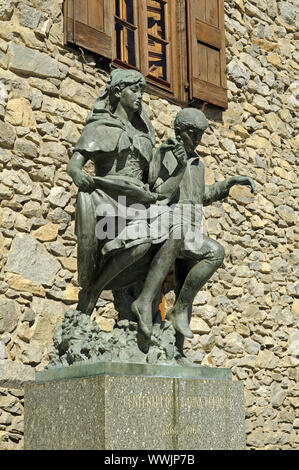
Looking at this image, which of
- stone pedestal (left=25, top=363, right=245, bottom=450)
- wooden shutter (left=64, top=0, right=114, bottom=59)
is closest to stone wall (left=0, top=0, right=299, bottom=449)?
wooden shutter (left=64, top=0, right=114, bottom=59)

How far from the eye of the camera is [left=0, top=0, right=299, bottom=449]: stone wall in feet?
23.1

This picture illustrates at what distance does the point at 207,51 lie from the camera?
9.38 metres

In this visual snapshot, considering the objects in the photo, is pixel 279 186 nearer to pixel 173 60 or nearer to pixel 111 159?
pixel 173 60

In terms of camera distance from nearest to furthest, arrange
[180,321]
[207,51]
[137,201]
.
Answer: [137,201], [180,321], [207,51]

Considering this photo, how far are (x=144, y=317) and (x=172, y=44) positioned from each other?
4.85 metres

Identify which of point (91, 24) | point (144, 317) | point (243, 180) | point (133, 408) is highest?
point (91, 24)

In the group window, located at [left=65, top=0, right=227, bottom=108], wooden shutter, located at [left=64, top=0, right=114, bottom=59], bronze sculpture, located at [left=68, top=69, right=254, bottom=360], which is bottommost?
bronze sculpture, located at [left=68, top=69, right=254, bottom=360]

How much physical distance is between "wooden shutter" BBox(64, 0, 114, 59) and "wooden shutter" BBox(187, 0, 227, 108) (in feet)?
4.00

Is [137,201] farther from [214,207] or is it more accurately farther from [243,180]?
[214,207]

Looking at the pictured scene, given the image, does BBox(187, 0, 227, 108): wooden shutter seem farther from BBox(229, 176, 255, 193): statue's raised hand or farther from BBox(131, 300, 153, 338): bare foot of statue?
BBox(131, 300, 153, 338): bare foot of statue

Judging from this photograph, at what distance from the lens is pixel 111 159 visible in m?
5.16

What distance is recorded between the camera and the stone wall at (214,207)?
7.05 metres

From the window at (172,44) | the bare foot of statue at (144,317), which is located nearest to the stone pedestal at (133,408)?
the bare foot of statue at (144,317)

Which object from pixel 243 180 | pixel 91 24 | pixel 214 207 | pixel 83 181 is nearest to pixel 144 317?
pixel 83 181
